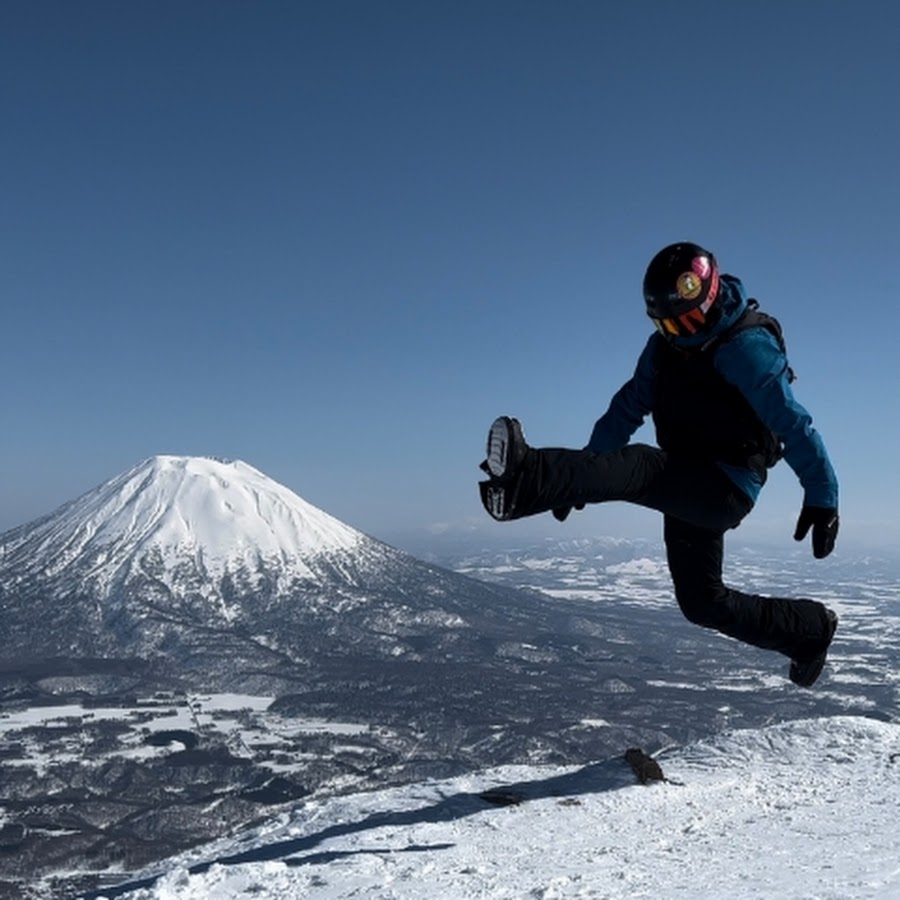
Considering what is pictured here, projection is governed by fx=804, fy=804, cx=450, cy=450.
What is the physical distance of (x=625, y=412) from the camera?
24.6ft

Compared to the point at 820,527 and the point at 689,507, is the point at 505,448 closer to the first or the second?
the point at 689,507

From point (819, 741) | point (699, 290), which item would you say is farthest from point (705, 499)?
point (819, 741)

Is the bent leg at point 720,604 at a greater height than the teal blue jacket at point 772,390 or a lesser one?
lesser

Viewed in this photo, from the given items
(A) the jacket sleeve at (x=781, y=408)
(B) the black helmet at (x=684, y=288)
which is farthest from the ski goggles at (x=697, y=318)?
(A) the jacket sleeve at (x=781, y=408)

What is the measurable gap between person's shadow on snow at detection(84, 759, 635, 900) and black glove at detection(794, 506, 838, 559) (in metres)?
6.42

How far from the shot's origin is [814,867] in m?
7.86

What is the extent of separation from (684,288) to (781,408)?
1.15 m

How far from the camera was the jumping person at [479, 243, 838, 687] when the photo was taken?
555 cm

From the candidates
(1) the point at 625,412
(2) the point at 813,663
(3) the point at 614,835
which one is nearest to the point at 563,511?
(1) the point at 625,412

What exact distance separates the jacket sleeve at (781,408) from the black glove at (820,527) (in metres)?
0.06

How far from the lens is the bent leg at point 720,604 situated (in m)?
7.64

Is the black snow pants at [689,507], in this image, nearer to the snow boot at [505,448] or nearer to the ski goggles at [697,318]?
the snow boot at [505,448]

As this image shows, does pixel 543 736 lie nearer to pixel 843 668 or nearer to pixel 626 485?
pixel 843 668

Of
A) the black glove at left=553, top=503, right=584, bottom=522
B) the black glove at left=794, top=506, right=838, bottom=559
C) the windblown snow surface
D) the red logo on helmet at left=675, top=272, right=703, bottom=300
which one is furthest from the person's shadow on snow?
the red logo on helmet at left=675, top=272, right=703, bottom=300
